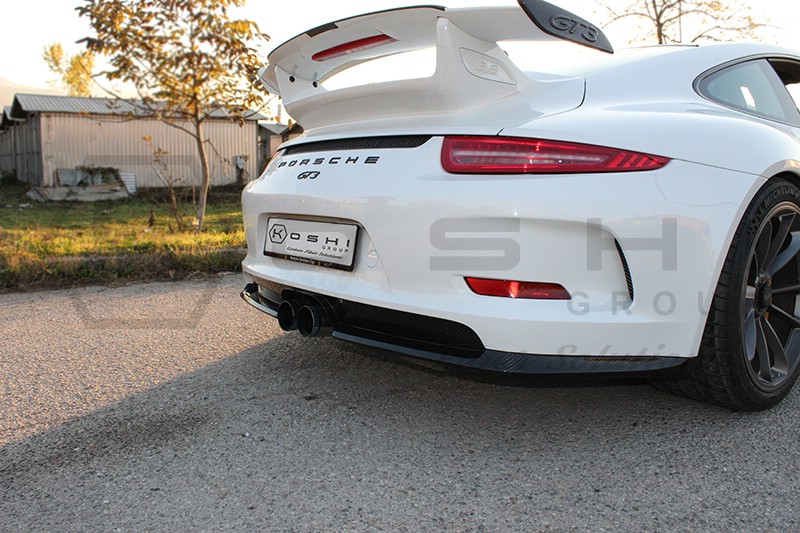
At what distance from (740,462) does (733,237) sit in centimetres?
74

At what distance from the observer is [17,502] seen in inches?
72.9

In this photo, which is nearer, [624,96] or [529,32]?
[529,32]

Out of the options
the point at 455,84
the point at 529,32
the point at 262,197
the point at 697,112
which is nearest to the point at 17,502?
the point at 262,197

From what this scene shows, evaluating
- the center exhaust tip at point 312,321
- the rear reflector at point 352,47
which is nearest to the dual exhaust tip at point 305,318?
the center exhaust tip at point 312,321

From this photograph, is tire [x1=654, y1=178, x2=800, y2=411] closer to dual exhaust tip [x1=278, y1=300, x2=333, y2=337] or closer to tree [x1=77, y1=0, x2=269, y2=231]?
dual exhaust tip [x1=278, y1=300, x2=333, y2=337]

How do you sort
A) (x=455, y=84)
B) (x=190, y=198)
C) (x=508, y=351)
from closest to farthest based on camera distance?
(x=508, y=351), (x=455, y=84), (x=190, y=198)

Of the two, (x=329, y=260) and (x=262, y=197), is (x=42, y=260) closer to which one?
(x=262, y=197)

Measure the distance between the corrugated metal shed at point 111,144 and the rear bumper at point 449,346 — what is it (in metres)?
20.9

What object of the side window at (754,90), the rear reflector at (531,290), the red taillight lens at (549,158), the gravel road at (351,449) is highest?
the side window at (754,90)

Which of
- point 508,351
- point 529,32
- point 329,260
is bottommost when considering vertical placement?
point 508,351

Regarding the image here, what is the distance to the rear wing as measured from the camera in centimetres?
210

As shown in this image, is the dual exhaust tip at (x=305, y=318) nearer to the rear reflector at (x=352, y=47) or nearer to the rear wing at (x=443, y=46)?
the rear wing at (x=443, y=46)

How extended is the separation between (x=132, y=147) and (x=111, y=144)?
731 mm

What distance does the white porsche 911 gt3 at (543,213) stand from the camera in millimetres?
1997
